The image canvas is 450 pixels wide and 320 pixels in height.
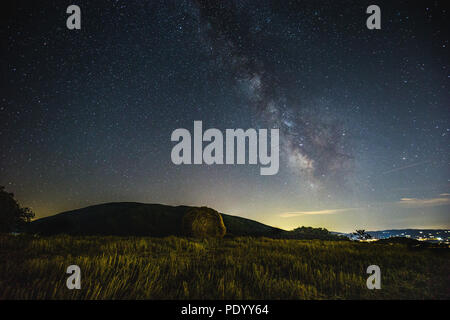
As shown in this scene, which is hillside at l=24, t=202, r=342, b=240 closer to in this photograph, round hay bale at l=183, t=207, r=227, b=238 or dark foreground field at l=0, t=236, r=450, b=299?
round hay bale at l=183, t=207, r=227, b=238

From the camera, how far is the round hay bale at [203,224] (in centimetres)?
1678

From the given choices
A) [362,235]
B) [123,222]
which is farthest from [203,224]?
[123,222]

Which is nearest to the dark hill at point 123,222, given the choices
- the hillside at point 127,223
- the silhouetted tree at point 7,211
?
the hillside at point 127,223

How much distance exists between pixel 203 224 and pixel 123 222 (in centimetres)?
1336

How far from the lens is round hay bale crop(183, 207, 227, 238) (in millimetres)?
16781

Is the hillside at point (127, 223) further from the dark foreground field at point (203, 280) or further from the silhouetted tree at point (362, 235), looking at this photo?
the dark foreground field at point (203, 280)

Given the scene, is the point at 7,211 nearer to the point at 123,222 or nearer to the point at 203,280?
the point at 123,222

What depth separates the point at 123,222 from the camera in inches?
1033

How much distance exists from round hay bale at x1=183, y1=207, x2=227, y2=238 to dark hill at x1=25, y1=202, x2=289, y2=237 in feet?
16.7

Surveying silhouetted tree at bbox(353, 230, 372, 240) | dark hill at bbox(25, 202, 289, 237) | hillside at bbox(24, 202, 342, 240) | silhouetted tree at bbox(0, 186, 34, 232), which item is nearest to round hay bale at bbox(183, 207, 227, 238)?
hillside at bbox(24, 202, 342, 240)

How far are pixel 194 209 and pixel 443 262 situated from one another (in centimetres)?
1387

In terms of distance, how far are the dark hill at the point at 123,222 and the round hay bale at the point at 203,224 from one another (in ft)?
16.7
